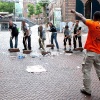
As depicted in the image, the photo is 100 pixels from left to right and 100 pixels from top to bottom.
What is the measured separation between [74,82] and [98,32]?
7.23 ft

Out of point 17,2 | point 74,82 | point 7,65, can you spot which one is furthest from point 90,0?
point 74,82

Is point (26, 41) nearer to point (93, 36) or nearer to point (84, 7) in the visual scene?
point (93, 36)

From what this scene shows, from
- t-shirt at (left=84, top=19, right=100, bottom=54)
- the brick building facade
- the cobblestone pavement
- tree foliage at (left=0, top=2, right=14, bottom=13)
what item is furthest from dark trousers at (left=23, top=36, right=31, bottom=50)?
tree foliage at (left=0, top=2, right=14, bottom=13)

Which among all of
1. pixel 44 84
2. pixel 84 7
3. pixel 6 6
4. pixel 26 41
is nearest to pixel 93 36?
pixel 44 84

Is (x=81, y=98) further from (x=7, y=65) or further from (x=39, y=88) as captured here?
(x=7, y=65)

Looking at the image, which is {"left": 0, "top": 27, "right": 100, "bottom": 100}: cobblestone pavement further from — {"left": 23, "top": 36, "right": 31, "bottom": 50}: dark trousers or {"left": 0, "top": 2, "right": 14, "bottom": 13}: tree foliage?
{"left": 0, "top": 2, "right": 14, "bottom": 13}: tree foliage

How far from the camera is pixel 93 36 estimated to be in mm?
6910

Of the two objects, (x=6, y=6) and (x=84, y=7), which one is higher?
(x=6, y=6)

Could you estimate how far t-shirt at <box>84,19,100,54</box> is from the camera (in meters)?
6.86

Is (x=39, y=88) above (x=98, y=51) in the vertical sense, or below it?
below

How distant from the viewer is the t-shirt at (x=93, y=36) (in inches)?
270

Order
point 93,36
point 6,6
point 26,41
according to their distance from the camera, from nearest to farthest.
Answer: point 93,36 < point 26,41 < point 6,6

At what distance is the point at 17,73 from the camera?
1002 centimetres

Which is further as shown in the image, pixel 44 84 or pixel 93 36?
pixel 44 84
